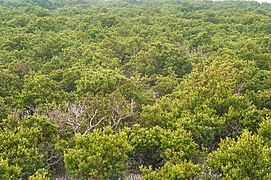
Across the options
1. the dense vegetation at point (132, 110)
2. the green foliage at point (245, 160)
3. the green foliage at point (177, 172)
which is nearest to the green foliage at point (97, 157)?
the dense vegetation at point (132, 110)

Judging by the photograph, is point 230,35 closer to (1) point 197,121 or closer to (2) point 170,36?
(2) point 170,36

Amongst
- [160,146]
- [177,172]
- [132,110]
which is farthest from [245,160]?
[132,110]

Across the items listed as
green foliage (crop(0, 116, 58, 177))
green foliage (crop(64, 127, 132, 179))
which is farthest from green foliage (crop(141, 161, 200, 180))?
green foliage (crop(0, 116, 58, 177))

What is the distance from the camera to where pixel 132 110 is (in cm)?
1788

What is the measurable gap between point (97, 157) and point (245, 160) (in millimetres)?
6280

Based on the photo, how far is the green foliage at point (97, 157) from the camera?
1273 cm

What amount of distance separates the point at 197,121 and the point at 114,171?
5.70 metres

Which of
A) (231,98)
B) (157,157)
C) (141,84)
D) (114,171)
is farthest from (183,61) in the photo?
(114,171)

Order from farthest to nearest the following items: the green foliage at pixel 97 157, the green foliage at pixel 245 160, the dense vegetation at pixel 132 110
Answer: the dense vegetation at pixel 132 110, the green foliage at pixel 97 157, the green foliage at pixel 245 160

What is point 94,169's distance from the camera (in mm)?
12727

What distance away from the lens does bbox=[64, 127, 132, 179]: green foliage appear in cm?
1273

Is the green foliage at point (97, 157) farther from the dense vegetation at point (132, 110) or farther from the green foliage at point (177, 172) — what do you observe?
the green foliage at point (177, 172)

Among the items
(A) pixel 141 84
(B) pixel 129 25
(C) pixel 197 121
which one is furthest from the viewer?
(B) pixel 129 25

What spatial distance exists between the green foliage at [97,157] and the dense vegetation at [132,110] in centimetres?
5
